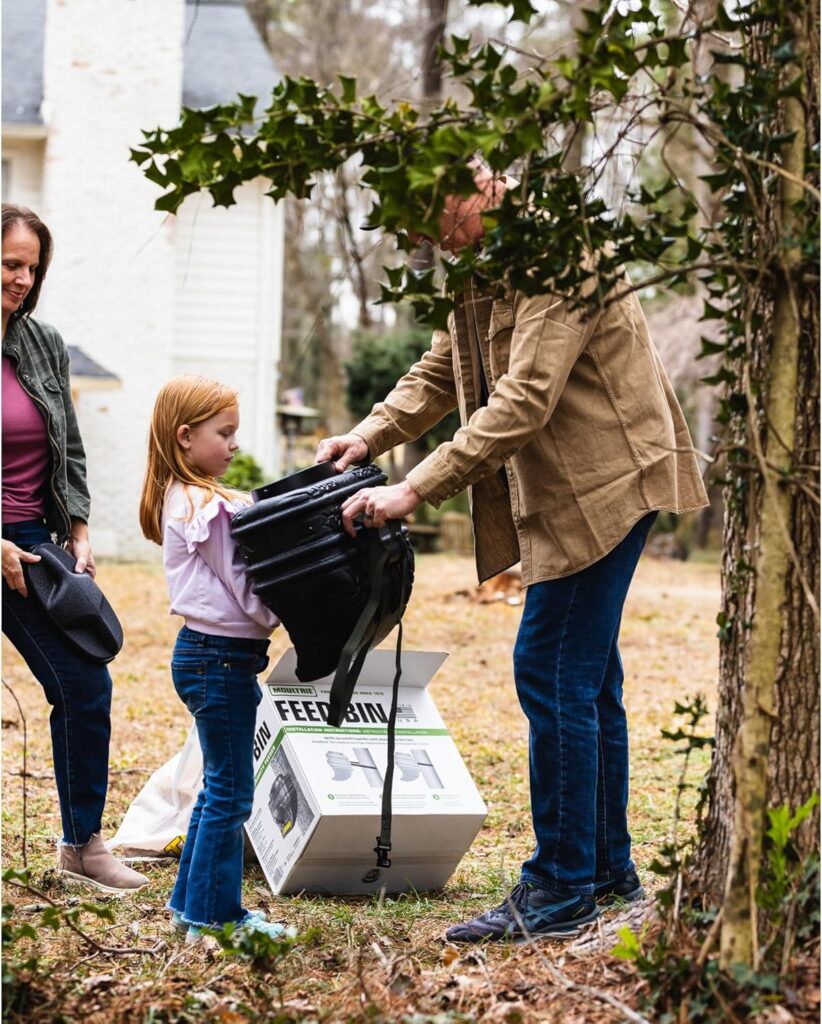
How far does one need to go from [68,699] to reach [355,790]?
94 centimetres

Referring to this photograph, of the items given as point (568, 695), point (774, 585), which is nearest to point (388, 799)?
point (568, 695)

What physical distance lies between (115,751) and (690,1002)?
15.1 feet

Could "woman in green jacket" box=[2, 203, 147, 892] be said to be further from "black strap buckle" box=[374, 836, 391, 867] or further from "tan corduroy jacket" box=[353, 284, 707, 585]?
"tan corduroy jacket" box=[353, 284, 707, 585]

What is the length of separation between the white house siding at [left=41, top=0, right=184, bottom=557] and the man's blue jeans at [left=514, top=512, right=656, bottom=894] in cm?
1456

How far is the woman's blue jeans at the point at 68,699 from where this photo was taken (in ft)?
13.1

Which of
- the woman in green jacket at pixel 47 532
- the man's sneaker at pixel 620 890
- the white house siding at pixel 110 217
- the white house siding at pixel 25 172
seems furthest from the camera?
the white house siding at pixel 25 172

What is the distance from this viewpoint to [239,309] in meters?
18.9

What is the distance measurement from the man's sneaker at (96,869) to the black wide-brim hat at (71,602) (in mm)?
620

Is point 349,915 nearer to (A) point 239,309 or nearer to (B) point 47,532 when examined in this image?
(B) point 47,532

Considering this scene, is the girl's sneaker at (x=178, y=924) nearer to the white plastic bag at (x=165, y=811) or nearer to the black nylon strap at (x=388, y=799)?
the black nylon strap at (x=388, y=799)

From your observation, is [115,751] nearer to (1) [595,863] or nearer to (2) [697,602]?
(1) [595,863]

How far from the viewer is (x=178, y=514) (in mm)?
3555

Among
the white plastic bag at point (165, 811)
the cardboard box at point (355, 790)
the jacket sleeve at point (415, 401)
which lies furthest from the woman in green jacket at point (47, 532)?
the jacket sleeve at point (415, 401)

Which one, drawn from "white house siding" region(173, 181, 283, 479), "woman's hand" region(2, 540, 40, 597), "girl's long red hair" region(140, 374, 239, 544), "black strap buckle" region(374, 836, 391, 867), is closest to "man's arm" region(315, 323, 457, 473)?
"girl's long red hair" region(140, 374, 239, 544)
